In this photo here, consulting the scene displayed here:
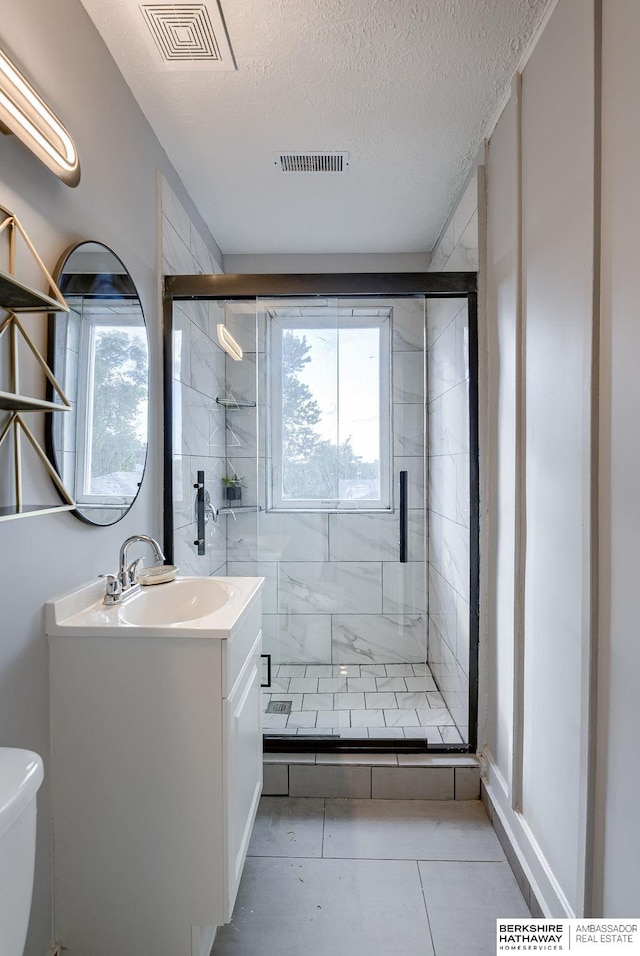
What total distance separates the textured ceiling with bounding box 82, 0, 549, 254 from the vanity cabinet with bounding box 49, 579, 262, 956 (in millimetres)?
1696

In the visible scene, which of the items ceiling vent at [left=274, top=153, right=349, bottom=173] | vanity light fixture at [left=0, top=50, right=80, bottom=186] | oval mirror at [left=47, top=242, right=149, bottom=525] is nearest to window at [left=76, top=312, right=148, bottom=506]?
oval mirror at [left=47, top=242, right=149, bottom=525]

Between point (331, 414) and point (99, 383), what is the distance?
3.77 feet

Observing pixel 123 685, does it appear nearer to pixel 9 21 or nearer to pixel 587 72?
pixel 9 21

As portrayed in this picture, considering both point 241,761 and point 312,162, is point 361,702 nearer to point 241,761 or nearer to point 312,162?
point 241,761

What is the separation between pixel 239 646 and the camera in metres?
1.38

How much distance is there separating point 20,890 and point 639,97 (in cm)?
168

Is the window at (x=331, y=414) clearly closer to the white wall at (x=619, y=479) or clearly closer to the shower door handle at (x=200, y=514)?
the shower door handle at (x=200, y=514)

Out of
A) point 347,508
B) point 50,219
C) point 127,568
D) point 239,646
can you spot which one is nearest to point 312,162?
point 50,219

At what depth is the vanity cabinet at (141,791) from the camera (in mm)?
1264

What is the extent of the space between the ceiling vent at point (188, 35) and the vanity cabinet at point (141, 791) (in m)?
1.65

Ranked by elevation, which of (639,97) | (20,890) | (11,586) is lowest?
(20,890)

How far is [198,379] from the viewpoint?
2314 mm

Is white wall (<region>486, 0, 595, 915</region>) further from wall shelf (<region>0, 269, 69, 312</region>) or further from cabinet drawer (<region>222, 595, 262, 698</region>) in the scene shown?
wall shelf (<region>0, 269, 69, 312</region>)

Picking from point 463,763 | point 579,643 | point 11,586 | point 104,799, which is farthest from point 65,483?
point 463,763
